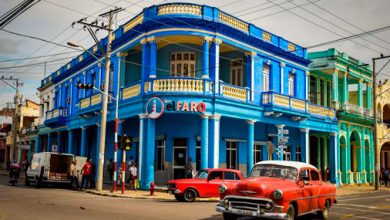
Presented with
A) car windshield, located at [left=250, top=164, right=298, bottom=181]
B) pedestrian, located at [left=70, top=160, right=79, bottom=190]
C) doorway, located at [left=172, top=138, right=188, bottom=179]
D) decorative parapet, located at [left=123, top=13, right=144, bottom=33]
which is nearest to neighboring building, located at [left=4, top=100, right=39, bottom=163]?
pedestrian, located at [left=70, top=160, right=79, bottom=190]

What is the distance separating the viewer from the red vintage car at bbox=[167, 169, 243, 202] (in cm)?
1766

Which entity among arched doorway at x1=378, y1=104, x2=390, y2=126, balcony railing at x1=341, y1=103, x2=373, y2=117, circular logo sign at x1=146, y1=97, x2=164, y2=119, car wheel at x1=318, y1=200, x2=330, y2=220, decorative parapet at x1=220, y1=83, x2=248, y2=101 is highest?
arched doorway at x1=378, y1=104, x2=390, y2=126

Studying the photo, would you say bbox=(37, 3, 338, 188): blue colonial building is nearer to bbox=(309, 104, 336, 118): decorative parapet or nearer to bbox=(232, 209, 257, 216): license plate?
bbox=(309, 104, 336, 118): decorative parapet

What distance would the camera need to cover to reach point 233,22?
2517cm

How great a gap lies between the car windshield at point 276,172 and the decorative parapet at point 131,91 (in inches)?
507

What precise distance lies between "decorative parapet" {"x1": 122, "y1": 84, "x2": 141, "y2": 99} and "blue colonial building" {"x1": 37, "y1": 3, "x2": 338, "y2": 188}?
60 millimetres

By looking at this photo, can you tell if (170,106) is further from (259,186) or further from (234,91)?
(259,186)

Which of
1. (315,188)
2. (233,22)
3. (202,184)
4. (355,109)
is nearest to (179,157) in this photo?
(202,184)

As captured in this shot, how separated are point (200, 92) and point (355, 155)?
21712 millimetres

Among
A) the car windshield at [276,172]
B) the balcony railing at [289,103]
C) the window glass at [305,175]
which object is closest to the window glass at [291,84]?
the balcony railing at [289,103]

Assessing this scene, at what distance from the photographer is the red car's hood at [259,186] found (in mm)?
10172

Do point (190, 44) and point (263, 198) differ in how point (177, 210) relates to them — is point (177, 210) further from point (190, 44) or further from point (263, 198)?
point (190, 44)

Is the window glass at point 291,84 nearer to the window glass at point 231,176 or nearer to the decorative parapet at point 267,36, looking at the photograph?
the decorative parapet at point 267,36

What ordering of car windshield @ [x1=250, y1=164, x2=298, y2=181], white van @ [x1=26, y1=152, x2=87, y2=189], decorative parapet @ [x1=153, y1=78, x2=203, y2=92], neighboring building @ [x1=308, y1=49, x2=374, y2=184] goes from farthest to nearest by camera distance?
1. neighboring building @ [x1=308, y1=49, x2=374, y2=184]
2. white van @ [x1=26, y1=152, x2=87, y2=189]
3. decorative parapet @ [x1=153, y1=78, x2=203, y2=92]
4. car windshield @ [x1=250, y1=164, x2=298, y2=181]
